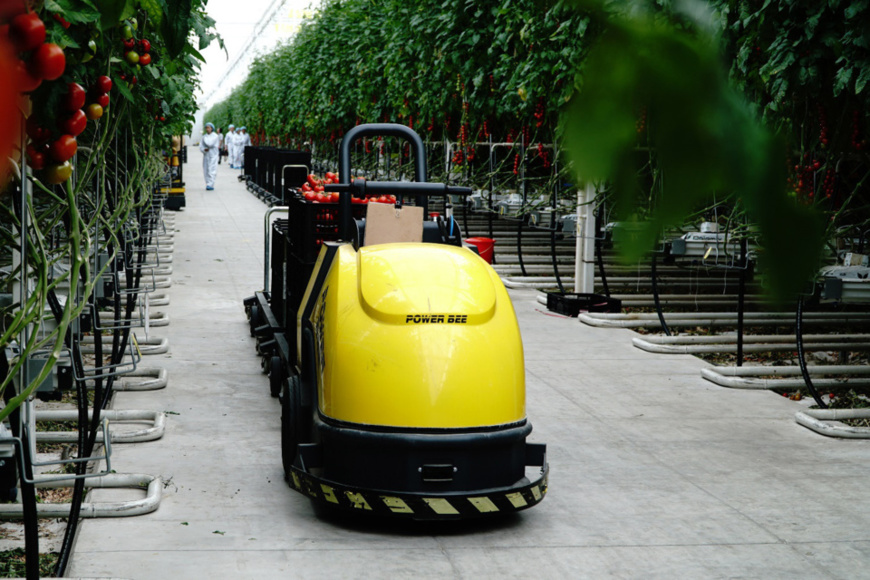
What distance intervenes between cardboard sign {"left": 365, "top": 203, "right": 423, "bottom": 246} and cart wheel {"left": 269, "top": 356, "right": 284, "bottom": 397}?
1421mm

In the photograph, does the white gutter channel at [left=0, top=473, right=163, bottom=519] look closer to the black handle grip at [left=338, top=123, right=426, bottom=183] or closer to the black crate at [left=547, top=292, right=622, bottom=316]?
the black handle grip at [left=338, top=123, right=426, bottom=183]

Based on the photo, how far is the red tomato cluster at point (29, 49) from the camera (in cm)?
42

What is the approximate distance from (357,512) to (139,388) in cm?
296

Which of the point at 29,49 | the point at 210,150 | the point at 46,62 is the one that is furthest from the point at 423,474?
the point at 210,150

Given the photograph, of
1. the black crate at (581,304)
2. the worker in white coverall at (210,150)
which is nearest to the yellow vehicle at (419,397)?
the black crate at (581,304)

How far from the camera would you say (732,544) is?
4.08 m

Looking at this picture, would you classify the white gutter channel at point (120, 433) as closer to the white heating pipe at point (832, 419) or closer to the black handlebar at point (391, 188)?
the black handlebar at point (391, 188)

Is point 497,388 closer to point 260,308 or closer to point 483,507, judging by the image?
point 483,507

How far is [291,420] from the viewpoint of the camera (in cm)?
457

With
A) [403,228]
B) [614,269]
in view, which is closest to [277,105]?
[403,228]

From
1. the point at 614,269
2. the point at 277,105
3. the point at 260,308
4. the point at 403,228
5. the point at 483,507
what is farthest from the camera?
the point at 277,105

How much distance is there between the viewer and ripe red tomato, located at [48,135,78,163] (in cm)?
204

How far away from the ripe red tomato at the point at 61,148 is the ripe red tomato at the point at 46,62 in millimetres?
1162

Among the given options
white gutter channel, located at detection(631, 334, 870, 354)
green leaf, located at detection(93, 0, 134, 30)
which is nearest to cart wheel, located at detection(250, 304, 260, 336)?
white gutter channel, located at detection(631, 334, 870, 354)
